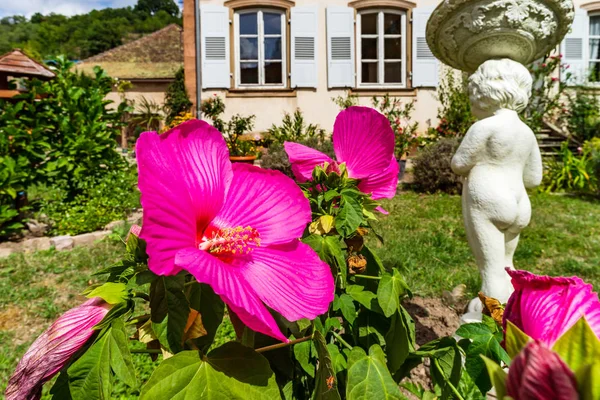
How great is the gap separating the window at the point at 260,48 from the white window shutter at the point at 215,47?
1.05ft

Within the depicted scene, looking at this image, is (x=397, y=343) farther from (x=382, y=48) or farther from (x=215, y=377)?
(x=382, y=48)

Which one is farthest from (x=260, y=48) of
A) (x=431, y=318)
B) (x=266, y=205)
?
(x=266, y=205)

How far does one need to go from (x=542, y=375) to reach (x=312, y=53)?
10264mm

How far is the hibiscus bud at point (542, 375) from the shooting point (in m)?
0.24

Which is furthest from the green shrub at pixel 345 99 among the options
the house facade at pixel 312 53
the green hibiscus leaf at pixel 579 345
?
the green hibiscus leaf at pixel 579 345

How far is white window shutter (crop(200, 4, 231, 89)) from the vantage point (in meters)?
9.78

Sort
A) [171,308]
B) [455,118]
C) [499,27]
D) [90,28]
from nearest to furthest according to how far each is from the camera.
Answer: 1. [171,308]
2. [499,27]
3. [455,118]
4. [90,28]

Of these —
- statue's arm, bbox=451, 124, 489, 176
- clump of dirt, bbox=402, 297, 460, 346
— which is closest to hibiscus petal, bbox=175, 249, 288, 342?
statue's arm, bbox=451, 124, 489, 176

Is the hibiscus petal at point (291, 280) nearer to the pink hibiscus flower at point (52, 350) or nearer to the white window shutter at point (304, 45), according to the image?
the pink hibiscus flower at point (52, 350)

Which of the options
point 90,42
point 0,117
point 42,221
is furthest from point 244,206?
point 90,42

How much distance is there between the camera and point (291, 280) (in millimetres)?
500

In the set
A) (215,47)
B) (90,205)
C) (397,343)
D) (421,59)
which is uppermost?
(215,47)

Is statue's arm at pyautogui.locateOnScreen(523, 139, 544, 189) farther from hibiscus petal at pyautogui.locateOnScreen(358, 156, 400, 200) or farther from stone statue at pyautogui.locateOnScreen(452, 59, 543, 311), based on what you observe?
hibiscus petal at pyautogui.locateOnScreen(358, 156, 400, 200)

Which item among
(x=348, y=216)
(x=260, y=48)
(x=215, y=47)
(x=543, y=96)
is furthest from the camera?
(x=260, y=48)
